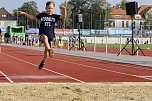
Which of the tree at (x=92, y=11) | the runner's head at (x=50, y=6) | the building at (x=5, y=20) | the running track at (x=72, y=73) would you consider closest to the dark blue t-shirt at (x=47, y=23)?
the runner's head at (x=50, y=6)

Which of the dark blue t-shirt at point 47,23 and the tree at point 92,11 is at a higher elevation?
the tree at point 92,11

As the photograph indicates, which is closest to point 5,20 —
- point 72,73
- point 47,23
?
point 72,73

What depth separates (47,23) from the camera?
1209 cm

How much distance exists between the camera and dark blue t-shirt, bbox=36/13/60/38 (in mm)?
12055

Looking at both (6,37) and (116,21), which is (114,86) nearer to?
(6,37)

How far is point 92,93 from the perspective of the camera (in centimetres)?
975

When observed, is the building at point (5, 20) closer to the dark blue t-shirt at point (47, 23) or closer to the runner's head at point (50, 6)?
the dark blue t-shirt at point (47, 23)

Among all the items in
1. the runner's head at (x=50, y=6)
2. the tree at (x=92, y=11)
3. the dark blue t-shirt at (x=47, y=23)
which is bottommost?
the dark blue t-shirt at (x=47, y=23)

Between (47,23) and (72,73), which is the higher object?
(47,23)

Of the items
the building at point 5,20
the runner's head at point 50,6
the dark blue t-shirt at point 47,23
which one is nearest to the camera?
the runner's head at point 50,6

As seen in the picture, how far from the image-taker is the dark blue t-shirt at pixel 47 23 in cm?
1205

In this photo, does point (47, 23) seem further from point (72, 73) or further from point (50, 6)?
point (72, 73)

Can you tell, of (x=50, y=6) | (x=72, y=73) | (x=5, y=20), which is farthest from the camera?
(x=5, y=20)

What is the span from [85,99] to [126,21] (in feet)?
496
